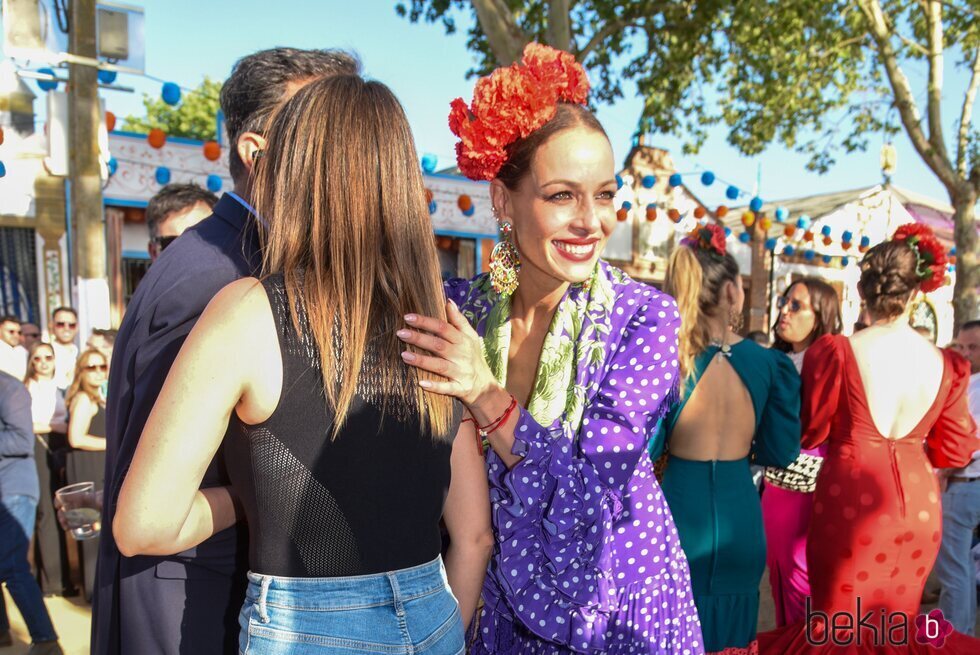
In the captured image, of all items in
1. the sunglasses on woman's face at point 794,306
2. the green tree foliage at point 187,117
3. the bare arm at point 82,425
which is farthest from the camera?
the green tree foliage at point 187,117

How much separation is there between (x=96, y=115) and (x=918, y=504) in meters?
6.85

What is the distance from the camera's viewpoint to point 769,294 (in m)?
17.2

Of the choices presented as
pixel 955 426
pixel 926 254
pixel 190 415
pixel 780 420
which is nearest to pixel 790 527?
pixel 955 426

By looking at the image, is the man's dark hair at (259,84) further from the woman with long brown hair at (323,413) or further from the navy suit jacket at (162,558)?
the woman with long brown hair at (323,413)

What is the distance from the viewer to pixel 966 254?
11102 millimetres

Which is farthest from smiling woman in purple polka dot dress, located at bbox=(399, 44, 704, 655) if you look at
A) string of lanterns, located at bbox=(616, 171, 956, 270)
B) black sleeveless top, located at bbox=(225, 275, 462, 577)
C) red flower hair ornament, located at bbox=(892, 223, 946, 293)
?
string of lanterns, located at bbox=(616, 171, 956, 270)

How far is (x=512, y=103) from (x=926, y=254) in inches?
103

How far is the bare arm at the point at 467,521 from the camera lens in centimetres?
149

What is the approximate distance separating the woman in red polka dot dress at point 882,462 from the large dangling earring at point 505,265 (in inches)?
80.9

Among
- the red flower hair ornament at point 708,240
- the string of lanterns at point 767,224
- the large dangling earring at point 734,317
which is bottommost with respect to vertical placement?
the large dangling earring at point 734,317

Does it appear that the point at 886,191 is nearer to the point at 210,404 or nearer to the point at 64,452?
the point at 64,452

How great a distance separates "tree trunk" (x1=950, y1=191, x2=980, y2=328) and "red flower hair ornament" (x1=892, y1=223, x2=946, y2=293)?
851 centimetres

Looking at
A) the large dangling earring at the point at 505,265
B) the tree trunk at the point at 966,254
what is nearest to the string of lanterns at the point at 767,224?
the tree trunk at the point at 966,254

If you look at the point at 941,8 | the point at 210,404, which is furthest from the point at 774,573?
the point at 941,8
